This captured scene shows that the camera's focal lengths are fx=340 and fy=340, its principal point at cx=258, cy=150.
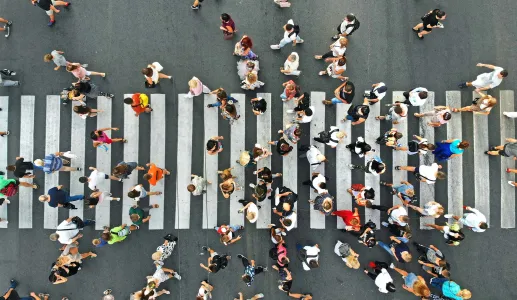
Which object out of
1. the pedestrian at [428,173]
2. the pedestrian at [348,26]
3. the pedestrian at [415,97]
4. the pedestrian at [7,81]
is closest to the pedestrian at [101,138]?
the pedestrian at [7,81]

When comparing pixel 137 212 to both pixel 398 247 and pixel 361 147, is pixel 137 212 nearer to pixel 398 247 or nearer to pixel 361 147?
pixel 361 147

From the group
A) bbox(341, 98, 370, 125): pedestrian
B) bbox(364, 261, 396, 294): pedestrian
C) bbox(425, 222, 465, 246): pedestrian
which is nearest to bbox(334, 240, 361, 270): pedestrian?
bbox(364, 261, 396, 294): pedestrian

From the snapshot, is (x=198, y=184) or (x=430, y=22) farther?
(x=430, y=22)

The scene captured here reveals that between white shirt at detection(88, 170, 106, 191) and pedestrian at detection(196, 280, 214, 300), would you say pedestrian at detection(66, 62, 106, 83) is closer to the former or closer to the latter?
white shirt at detection(88, 170, 106, 191)

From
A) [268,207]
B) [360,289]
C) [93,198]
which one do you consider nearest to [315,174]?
[268,207]

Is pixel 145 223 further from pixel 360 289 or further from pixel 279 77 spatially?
pixel 360 289

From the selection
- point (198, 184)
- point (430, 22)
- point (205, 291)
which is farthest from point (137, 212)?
point (430, 22)
